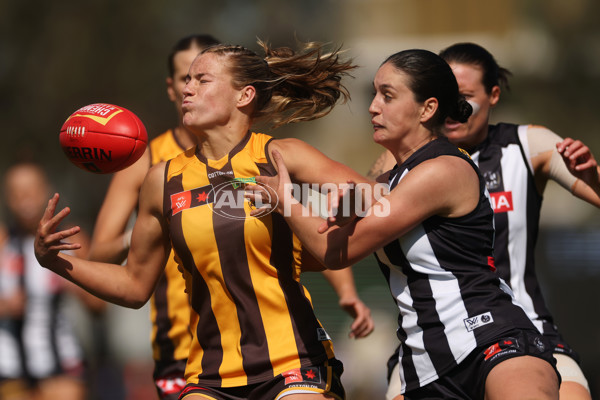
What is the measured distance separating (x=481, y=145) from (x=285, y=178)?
1700 mm

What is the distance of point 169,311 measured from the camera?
573cm

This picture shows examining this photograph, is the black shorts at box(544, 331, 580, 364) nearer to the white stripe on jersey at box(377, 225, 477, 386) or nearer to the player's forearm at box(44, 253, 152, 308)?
the white stripe on jersey at box(377, 225, 477, 386)

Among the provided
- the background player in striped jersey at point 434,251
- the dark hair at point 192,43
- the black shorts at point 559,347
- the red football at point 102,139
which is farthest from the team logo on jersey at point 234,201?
the dark hair at point 192,43

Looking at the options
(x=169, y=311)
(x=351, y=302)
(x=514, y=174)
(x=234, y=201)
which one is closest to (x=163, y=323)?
(x=169, y=311)

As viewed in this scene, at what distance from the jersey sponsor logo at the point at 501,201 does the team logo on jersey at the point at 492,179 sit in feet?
0.15

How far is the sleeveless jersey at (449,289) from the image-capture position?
3.92 m

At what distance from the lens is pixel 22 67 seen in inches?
775

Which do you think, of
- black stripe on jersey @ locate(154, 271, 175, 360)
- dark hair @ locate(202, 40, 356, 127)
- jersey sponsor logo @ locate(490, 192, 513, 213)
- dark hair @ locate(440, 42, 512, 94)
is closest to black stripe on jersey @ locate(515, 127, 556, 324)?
jersey sponsor logo @ locate(490, 192, 513, 213)

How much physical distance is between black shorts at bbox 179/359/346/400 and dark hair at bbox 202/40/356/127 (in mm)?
1286

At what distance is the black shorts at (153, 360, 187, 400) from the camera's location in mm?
5574

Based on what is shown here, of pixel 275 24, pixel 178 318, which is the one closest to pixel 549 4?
pixel 275 24

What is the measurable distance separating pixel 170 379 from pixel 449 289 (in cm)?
232

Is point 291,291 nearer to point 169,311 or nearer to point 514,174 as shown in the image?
point 514,174

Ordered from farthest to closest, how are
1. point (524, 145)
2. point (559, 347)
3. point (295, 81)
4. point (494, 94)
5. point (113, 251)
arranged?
1. point (113, 251)
2. point (494, 94)
3. point (524, 145)
4. point (559, 347)
5. point (295, 81)
